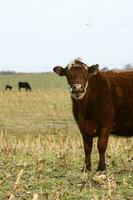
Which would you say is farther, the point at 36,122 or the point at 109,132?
the point at 36,122

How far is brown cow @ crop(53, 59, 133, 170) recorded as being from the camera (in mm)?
9227

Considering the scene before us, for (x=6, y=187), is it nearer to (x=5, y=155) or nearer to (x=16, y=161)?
(x=16, y=161)

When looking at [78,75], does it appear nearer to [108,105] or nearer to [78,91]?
[78,91]

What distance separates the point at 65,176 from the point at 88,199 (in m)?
1.84

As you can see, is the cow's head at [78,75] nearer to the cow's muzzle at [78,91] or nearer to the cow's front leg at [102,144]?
the cow's muzzle at [78,91]

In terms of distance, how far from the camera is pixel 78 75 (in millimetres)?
9156

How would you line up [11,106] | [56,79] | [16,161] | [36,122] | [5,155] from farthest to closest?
[56,79] < [11,106] < [36,122] < [5,155] < [16,161]

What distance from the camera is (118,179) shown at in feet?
28.6

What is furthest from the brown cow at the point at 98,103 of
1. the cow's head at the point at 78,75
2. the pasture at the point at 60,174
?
the pasture at the point at 60,174

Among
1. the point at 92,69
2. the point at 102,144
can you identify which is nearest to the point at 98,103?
the point at 92,69

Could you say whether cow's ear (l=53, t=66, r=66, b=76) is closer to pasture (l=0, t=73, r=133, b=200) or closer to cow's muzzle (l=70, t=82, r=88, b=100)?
cow's muzzle (l=70, t=82, r=88, b=100)

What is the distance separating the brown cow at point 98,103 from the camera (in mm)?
9227

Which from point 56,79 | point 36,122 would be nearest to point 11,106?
point 36,122

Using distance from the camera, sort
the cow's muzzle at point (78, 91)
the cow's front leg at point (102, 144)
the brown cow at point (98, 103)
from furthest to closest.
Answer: the cow's front leg at point (102, 144)
the brown cow at point (98, 103)
the cow's muzzle at point (78, 91)
